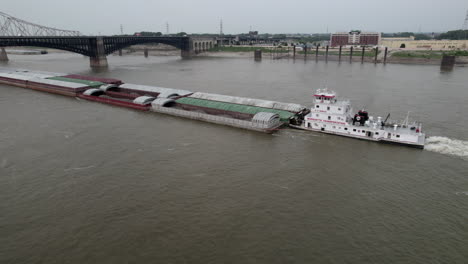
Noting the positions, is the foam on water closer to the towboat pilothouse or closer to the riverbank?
the towboat pilothouse

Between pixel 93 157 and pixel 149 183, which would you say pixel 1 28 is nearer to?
pixel 93 157

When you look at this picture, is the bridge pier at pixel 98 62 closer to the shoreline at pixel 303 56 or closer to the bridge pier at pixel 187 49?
the bridge pier at pixel 187 49

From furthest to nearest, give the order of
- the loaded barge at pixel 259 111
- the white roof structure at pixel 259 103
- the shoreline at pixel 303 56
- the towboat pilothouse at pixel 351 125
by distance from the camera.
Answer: the shoreline at pixel 303 56 → the white roof structure at pixel 259 103 → the loaded barge at pixel 259 111 → the towboat pilothouse at pixel 351 125

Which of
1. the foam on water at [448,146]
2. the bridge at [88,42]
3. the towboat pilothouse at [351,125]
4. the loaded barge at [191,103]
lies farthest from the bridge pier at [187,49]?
the foam on water at [448,146]

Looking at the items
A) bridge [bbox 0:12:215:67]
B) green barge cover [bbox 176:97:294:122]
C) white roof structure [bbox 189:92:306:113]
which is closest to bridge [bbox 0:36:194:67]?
bridge [bbox 0:12:215:67]

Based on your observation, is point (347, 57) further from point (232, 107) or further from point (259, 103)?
point (232, 107)

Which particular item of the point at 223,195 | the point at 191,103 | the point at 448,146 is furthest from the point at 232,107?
the point at 448,146
